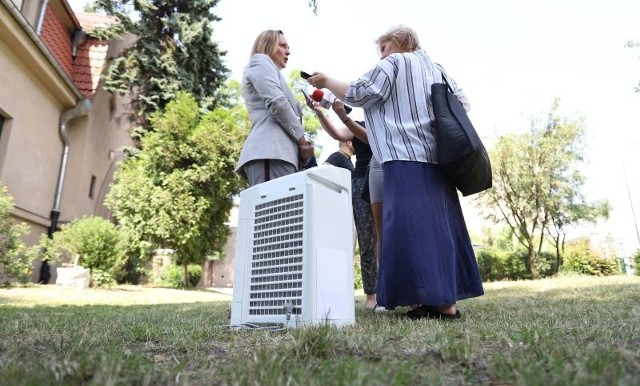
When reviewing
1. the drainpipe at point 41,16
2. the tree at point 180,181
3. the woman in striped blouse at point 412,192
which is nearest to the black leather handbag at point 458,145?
the woman in striped blouse at point 412,192

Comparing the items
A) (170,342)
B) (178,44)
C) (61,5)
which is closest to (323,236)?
(170,342)

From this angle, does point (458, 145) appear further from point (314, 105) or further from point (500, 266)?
point (500, 266)

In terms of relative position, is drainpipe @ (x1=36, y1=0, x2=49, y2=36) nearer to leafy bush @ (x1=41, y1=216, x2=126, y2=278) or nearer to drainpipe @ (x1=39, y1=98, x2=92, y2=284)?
drainpipe @ (x1=39, y1=98, x2=92, y2=284)

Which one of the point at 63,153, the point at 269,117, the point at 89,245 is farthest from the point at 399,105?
the point at 63,153

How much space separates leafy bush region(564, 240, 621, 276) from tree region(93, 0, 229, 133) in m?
15.1

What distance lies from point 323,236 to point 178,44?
13046 millimetres

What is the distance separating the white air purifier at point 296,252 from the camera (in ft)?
6.23

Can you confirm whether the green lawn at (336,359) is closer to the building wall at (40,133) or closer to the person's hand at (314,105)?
the person's hand at (314,105)

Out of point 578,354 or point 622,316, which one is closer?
point 578,354

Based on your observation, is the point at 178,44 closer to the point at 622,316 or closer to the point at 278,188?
the point at 278,188

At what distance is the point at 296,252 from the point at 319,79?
1270mm

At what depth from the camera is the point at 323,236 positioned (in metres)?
1.96

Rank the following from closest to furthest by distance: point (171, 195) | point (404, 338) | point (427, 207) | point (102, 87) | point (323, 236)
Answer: point (404, 338) < point (323, 236) < point (427, 207) < point (171, 195) < point (102, 87)

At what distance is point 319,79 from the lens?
272 cm
